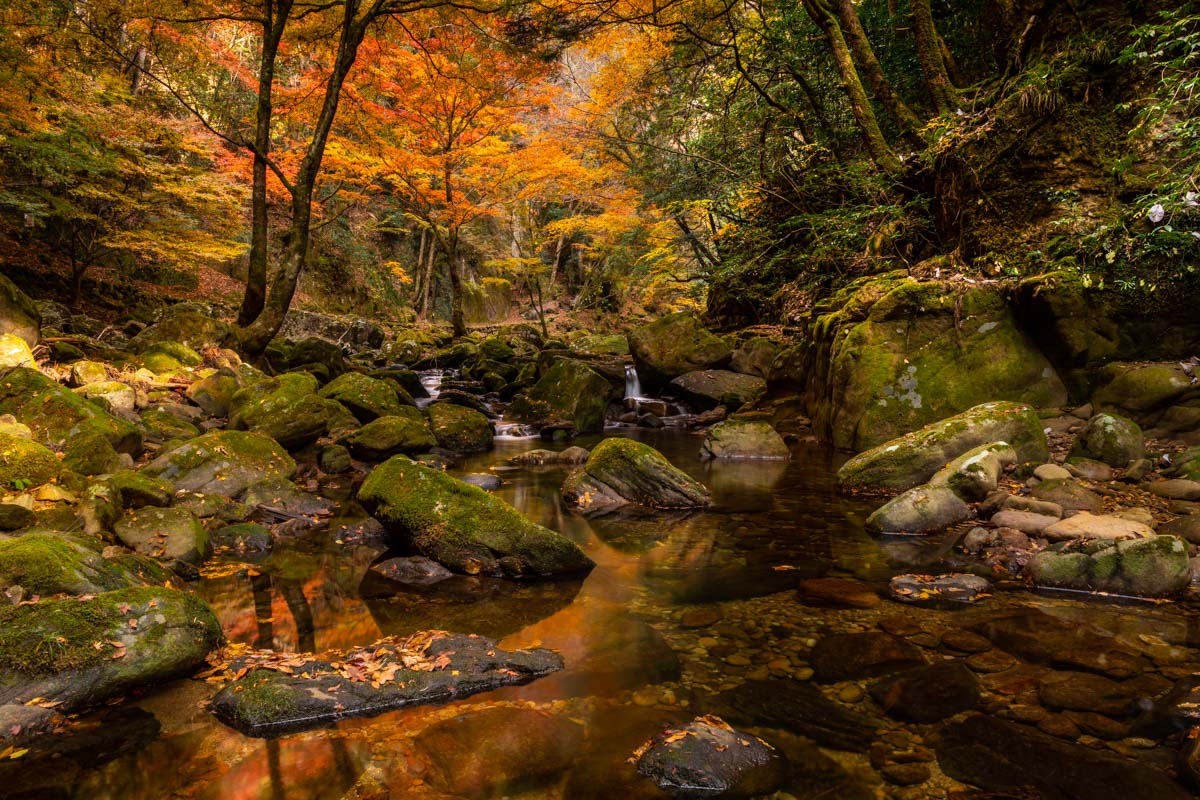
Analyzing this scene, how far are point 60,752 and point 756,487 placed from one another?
6653 millimetres

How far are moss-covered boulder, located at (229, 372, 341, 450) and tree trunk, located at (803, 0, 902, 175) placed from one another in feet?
31.5

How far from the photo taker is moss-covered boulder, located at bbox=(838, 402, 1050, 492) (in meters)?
6.09

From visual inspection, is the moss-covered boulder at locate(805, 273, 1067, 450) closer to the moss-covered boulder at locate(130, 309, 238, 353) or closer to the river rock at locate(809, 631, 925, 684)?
the river rock at locate(809, 631, 925, 684)

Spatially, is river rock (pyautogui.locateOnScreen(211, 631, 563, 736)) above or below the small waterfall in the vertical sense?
below

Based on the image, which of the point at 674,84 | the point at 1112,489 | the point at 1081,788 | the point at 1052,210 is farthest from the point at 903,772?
the point at 674,84

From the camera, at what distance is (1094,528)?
4215mm

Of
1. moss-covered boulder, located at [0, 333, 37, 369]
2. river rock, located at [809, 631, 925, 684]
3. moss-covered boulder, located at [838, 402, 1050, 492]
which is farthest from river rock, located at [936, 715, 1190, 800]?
moss-covered boulder, located at [0, 333, 37, 369]

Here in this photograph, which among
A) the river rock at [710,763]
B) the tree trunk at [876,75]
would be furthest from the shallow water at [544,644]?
the tree trunk at [876,75]

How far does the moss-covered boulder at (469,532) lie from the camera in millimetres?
4801

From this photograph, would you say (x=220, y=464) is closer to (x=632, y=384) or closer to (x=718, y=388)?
(x=718, y=388)

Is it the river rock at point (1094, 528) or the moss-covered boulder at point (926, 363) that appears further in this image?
the moss-covered boulder at point (926, 363)

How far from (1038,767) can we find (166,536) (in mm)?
5535

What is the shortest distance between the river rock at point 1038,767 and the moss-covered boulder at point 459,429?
866 centimetres

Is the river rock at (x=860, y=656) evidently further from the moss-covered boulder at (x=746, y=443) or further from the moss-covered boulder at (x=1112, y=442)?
the moss-covered boulder at (x=746, y=443)
